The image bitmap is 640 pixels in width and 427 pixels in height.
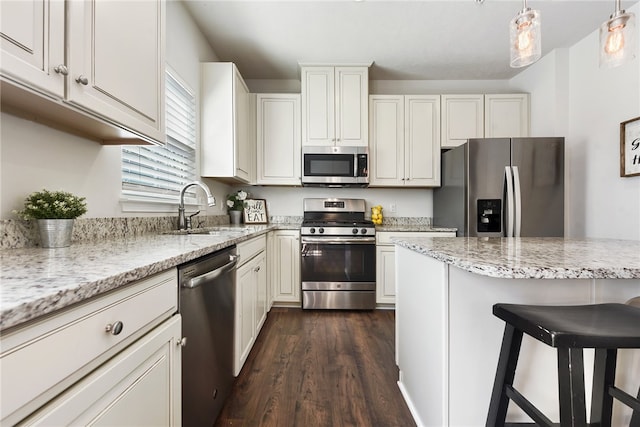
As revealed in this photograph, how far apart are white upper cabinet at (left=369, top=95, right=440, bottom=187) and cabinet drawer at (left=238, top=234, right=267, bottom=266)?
159 cm

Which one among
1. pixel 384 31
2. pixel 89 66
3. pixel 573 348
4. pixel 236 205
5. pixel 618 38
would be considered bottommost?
pixel 573 348

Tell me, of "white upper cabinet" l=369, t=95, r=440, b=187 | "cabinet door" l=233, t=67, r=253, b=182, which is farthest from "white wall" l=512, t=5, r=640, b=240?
"cabinet door" l=233, t=67, r=253, b=182

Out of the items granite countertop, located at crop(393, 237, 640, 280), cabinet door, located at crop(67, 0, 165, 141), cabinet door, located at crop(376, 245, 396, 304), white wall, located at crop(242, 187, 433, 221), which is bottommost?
cabinet door, located at crop(376, 245, 396, 304)

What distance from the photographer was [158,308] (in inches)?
33.8

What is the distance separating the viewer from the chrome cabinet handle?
649 millimetres

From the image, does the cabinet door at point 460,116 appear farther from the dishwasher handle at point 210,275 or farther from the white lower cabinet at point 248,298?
the dishwasher handle at point 210,275

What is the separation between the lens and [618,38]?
1.11 metres

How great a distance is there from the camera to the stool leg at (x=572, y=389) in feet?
A: 2.39

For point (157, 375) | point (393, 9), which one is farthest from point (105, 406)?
point (393, 9)

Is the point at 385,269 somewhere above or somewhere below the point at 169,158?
below

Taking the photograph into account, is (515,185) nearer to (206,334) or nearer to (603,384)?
(603,384)

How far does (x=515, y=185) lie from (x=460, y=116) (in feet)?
3.59

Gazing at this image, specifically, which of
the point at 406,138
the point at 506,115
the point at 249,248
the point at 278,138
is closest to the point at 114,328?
the point at 249,248

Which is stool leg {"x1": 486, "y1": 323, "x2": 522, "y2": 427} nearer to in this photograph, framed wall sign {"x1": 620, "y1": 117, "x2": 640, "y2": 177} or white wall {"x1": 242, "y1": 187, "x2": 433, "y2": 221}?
framed wall sign {"x1": 620, "y1": 117, "x2": 640, "y2": 177}
